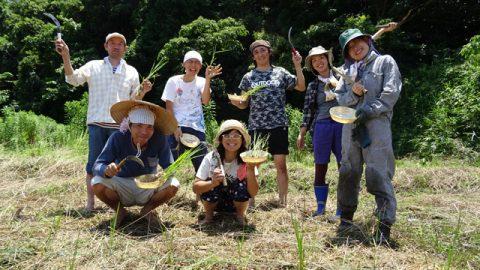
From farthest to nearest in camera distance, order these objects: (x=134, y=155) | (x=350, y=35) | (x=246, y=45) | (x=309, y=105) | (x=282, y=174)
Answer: (x=246, y=45), (x=282, y=174), (x=309, y=105), (x=134, y=155), (x=350, y=35)

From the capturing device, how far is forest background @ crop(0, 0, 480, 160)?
8.50 metres

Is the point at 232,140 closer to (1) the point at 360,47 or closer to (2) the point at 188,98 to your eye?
(2) the point at 188,98

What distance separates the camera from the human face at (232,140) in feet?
11.8

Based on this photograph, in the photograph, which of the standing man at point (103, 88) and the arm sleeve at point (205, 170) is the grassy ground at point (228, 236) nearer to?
the arm sleeve at point (205, 170)

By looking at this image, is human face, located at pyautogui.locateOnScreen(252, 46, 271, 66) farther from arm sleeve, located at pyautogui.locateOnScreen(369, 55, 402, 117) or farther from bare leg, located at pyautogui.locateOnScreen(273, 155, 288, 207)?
arm sleeve, located at pyautogui.locateOnScreen(369, 55, 402, 117)

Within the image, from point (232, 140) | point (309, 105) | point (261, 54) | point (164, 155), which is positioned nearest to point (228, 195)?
point (232, 140)

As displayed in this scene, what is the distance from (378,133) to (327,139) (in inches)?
33.9

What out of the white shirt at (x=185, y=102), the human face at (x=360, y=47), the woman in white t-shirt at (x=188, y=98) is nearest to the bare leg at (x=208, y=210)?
the woman in white t-shirt at (x=188, y=98)

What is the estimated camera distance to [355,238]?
314 centimetres

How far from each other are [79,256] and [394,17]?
1058cm

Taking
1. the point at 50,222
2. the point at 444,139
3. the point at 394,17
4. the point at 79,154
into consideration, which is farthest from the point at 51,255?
the point at 394,17

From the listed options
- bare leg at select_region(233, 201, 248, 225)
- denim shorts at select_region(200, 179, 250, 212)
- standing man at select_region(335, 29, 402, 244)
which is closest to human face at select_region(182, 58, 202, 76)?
denim shorts at select_region(200, 179, 250, 212)

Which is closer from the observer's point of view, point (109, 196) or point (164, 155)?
point (109, 196)

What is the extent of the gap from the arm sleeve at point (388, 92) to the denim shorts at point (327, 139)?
85cm
